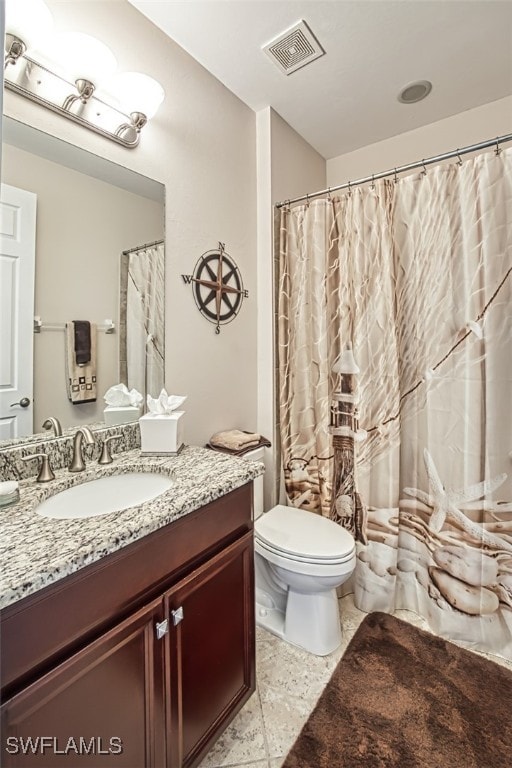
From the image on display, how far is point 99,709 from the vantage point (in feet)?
2.57

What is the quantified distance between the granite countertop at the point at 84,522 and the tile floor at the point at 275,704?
0.89m

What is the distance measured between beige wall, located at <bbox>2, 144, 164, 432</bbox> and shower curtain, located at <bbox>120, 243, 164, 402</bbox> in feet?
0.14

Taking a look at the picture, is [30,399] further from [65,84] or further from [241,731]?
[241,731]

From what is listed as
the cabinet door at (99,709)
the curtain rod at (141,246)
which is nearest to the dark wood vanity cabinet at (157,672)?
the cabinet door at (99,709)

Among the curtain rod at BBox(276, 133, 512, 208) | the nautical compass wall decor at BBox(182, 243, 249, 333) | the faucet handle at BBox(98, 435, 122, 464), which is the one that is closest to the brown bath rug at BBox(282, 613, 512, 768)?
the faucet handle at BBox(98, 435, 122, 464)

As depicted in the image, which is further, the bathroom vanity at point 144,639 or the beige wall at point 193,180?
the beige wall at point 193,180

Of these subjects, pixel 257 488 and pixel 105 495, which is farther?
pixel 257 488

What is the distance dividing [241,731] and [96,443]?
3.67 feet

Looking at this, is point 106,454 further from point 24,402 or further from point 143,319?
point 143,319

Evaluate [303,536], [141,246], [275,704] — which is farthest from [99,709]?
[141,246]

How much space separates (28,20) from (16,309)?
2.82 feet

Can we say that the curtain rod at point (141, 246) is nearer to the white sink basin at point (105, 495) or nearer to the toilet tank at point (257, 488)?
the white sink basin at point (105, 495)

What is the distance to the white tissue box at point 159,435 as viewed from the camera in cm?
134

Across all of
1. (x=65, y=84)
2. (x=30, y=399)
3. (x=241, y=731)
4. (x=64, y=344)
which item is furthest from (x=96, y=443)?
(x=65, y=84)
